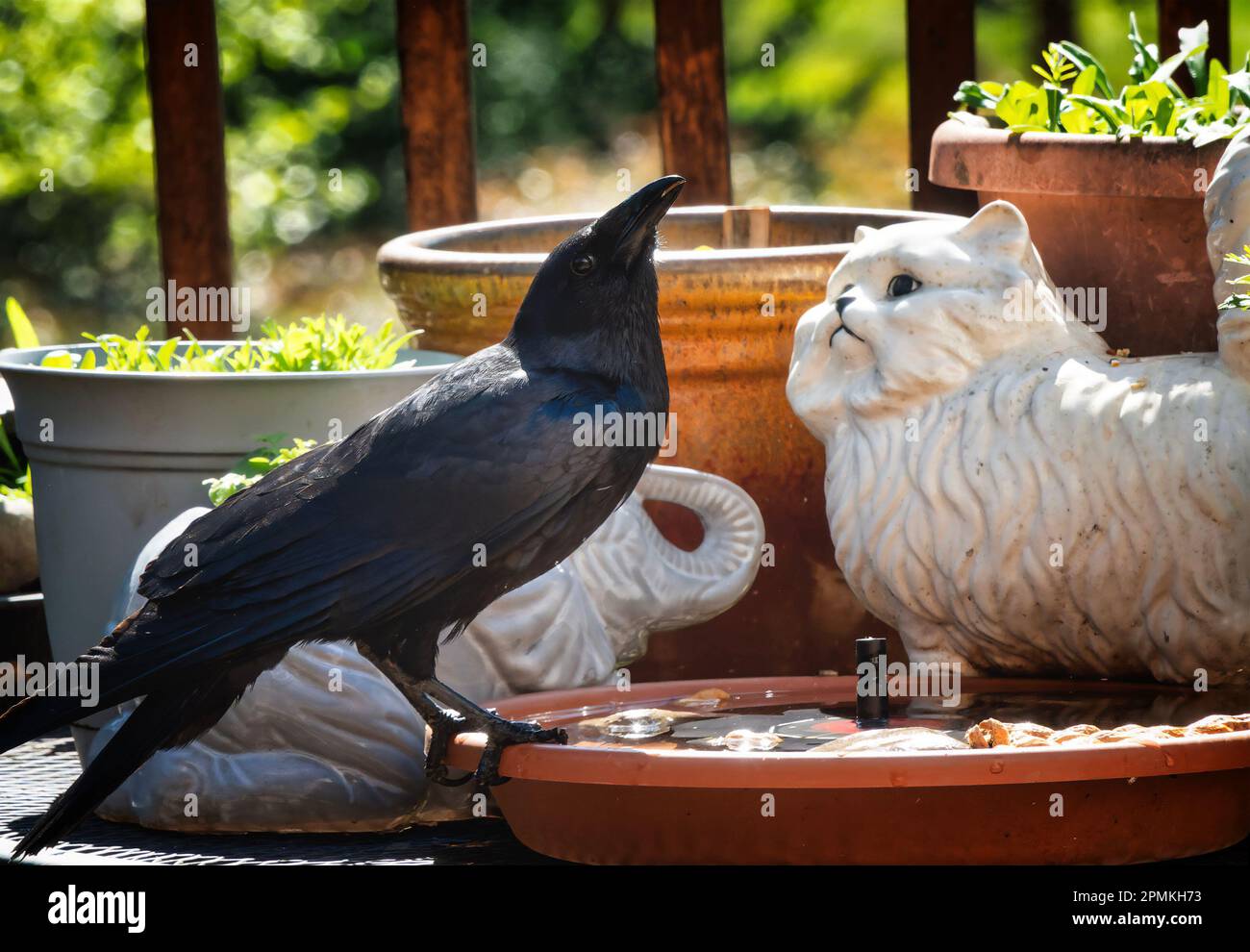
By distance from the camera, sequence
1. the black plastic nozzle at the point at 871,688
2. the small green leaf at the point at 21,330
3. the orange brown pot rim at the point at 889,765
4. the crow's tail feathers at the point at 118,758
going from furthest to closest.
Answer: the small green leaf at the point at 21,330, the black plastic nozzle at the point at 871,688, the crow's tail feathers at the point at 118,758, the orange brown pot rim at the point at 889,765

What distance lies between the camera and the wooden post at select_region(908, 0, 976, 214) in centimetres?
348

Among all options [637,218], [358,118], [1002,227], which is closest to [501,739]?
[637,218]

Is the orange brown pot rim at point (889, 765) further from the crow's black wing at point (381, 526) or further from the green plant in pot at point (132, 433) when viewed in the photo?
the green plant in pot at point (132, 433)

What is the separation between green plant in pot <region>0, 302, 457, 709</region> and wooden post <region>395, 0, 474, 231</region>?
1050 millimetres

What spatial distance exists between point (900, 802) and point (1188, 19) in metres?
2.20

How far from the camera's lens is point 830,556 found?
2918 mm

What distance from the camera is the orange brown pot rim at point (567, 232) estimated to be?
2.79 meters

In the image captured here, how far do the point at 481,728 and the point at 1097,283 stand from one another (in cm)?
114

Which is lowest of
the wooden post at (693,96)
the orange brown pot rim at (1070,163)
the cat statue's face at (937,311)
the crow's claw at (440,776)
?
the crow's claw at (440,776)

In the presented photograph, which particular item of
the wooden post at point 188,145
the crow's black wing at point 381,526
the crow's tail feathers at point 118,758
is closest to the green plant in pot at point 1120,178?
the crow's black wing at point 381,526

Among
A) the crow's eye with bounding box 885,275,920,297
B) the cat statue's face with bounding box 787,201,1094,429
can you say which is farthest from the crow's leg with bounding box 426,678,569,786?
the crow's eye with bounding box 885,275,920,297

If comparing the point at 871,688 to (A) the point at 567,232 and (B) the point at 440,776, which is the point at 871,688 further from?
(A) the point at 567,232

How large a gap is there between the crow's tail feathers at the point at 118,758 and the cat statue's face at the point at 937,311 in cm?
99

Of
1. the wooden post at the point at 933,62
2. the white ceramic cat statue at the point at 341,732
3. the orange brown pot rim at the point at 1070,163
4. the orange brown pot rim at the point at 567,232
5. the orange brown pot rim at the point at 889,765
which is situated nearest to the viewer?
the orange brown pot rim at the point at 889,765
